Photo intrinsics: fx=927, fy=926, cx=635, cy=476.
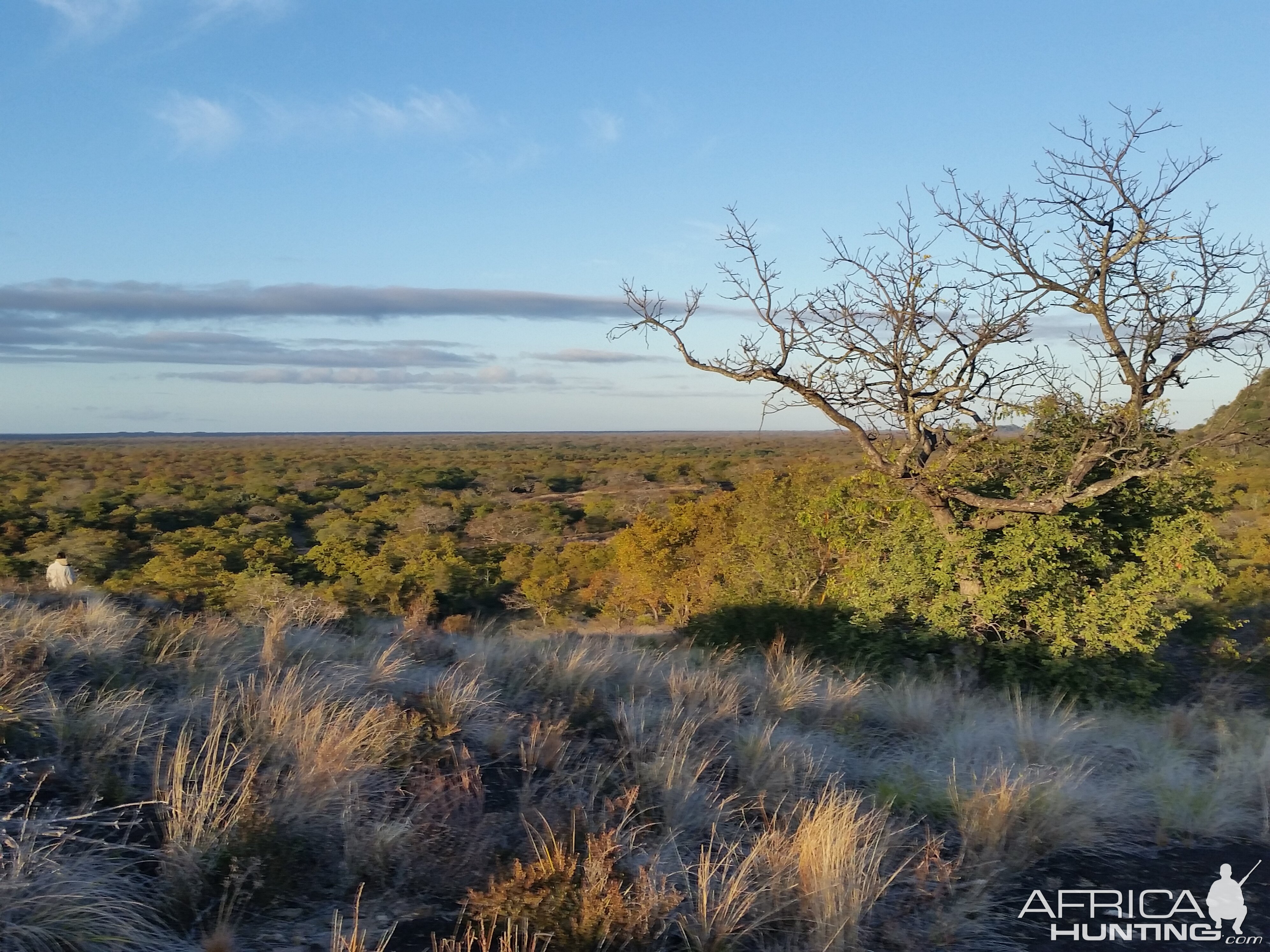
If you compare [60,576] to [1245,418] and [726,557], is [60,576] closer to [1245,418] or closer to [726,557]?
[726,557]

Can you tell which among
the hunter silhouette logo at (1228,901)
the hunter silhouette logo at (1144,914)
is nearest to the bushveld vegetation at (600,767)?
the hunter silhouette logo at (1144,914)

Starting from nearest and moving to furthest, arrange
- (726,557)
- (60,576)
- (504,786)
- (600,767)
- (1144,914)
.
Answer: (1144,914) < (504,786) < (600,767) < (60,576) < (726,557)

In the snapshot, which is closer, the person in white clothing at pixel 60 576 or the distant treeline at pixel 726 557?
the distant treeline at pixel 726 557

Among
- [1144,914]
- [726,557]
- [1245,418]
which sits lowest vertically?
[726,557]

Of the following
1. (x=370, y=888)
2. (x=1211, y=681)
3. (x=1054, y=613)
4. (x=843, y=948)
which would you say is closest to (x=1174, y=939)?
(x=843, y=948)

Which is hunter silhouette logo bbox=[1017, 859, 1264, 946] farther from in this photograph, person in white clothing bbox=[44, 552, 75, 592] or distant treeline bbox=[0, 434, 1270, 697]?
person in white clothing bbox=[44, 552, 75, 592]

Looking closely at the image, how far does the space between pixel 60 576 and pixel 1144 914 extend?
38.0 feet

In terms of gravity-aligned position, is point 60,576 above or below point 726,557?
above

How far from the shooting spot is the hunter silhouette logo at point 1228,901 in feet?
14.7

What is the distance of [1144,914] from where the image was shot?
14.8 ft

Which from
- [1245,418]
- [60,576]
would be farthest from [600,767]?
[1245,418]

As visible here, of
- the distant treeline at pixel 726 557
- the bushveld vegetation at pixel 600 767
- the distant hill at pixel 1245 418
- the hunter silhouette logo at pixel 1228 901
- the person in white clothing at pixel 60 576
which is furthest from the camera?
the person in white clothing at pixel 60 576

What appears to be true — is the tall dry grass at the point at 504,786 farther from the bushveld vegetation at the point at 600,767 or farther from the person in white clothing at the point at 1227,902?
the person in white clothing at the point at 1227,902

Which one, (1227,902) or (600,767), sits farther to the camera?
(600,767)
